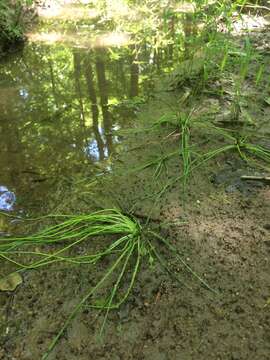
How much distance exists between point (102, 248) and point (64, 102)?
2.15m

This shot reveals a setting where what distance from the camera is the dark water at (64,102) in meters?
2.94

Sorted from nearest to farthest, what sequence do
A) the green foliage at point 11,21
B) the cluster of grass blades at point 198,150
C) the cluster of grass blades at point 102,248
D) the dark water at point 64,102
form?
1. the cluster of grass blades at point 102,248
2. the cluster of grass blades at point 198,150
3. the dark water at point 64,102
4. the green foliage at point 11,21

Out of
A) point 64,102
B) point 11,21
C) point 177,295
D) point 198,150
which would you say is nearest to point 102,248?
point 177,295

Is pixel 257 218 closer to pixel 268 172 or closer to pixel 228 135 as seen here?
pixel 268 172

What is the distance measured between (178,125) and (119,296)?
1.78 meters

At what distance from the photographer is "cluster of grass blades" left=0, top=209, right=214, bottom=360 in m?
2.00

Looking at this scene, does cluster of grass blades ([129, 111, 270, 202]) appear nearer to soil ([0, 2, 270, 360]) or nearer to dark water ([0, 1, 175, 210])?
soil ([0, 2, 270, 360])

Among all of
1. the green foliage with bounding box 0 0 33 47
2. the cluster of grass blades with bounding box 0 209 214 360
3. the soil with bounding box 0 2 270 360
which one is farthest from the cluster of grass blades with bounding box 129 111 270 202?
the green foliage with bounding box 0 0 33 47

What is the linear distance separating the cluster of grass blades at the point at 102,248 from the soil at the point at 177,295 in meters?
0.05

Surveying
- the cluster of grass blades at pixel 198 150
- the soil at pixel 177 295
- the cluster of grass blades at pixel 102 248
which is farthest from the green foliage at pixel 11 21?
the cluster of grass blades at pixel 102 248

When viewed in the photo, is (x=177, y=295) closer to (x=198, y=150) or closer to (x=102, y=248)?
(x=102, y=248)

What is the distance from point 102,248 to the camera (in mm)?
2201

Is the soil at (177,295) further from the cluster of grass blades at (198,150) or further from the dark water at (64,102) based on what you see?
the dark water at (64,102)

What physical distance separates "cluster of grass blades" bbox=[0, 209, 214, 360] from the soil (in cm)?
5
